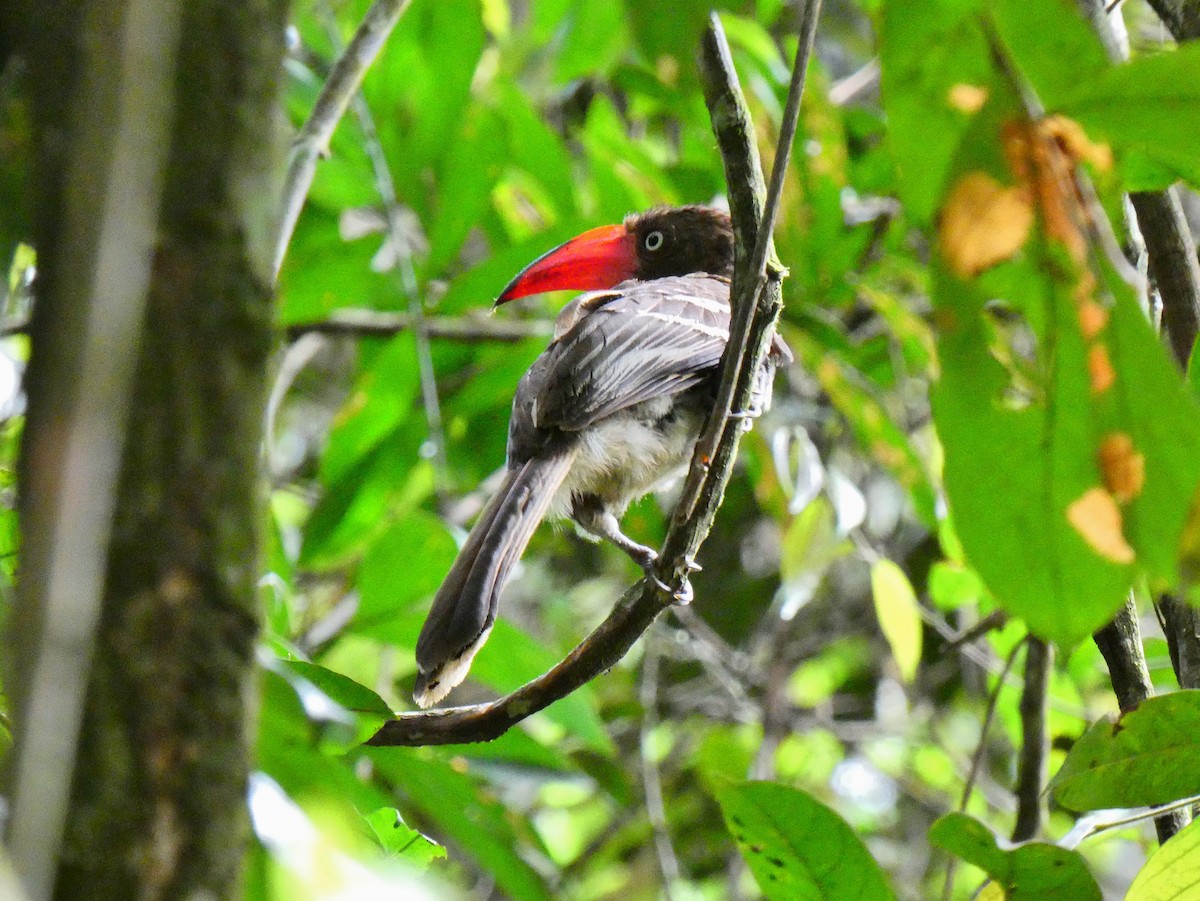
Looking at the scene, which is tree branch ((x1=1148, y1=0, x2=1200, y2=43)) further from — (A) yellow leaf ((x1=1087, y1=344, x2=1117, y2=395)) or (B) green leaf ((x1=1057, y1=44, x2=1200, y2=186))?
(A) yellow leaf ((x1=1087, y1=344, x2=1117, y2=395))

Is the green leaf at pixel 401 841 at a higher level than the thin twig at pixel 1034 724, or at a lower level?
higher

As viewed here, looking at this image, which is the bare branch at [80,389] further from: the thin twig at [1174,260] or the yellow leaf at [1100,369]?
the thin twig at [1174,260]

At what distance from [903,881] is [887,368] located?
227cm

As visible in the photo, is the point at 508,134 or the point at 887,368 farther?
the point at 887,368

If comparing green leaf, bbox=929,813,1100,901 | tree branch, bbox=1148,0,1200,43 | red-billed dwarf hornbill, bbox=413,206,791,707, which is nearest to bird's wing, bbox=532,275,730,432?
red-billed dwarf hornbill, bbox=413,206,791,707

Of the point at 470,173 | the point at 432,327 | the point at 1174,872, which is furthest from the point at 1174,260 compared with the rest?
the point at 432,327

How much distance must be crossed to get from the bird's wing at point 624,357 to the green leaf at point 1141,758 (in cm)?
141

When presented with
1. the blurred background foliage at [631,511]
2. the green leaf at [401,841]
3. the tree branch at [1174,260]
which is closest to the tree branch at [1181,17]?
the tree branch at [1174,260]

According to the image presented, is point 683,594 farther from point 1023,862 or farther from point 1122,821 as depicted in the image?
point 1023,862

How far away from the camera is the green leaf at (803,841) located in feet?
4.60

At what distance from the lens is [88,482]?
62 centimetres

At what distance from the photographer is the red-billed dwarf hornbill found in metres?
2.28

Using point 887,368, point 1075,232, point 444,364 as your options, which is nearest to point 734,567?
point 887,368

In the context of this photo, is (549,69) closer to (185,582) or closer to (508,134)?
(508,134)
